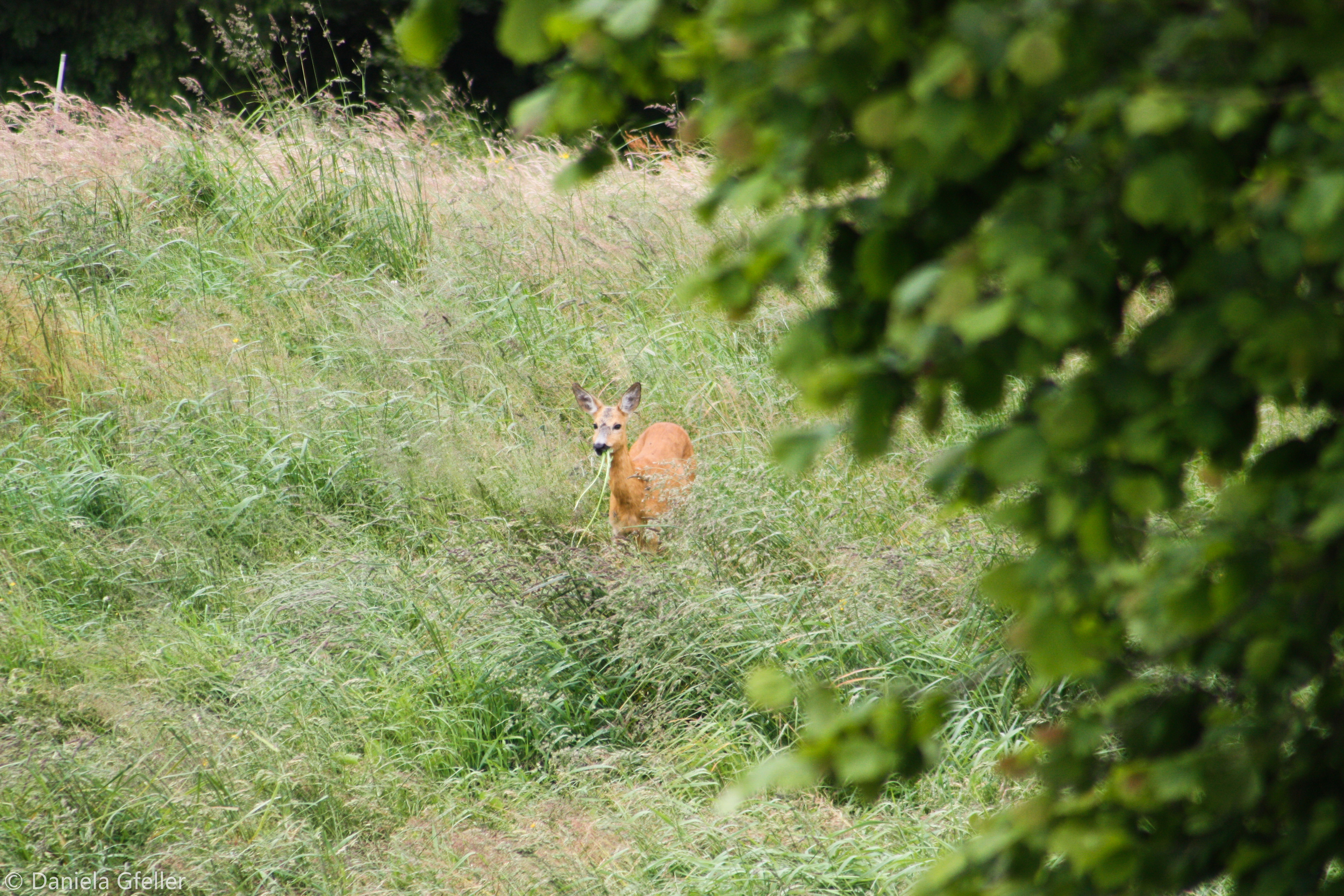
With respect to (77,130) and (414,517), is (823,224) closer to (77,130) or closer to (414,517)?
(414,517)

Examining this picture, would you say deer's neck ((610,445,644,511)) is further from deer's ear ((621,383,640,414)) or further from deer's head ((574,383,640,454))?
deer's ear ((621,383,640,414))

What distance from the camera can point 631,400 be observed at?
17.5 feet

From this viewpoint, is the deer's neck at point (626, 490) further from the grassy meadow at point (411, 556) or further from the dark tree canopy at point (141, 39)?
the dark tree canopy at point (141, 39)

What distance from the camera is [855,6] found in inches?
34.7

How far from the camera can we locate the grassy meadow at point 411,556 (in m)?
3.02

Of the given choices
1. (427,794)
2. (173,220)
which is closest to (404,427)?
(427,794)

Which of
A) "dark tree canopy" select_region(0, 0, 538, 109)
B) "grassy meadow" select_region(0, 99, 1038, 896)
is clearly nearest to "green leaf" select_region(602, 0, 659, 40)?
"grassy meadow" select_region(0, 99, 1038, 896)

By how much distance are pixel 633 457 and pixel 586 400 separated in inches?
13.7

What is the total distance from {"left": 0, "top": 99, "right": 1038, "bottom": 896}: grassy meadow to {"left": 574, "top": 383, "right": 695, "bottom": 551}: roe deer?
123mm

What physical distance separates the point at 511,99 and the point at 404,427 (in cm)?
1212

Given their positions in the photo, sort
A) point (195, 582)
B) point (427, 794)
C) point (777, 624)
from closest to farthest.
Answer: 1. point (427, 794)
2. point (777, 624)
3. point (195, 582)

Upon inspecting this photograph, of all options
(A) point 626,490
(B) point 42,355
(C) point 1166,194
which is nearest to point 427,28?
(C) point 1166,194

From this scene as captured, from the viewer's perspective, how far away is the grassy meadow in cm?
302

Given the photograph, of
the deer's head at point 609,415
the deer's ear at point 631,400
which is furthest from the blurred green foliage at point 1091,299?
the deer's ear at point 631,400
